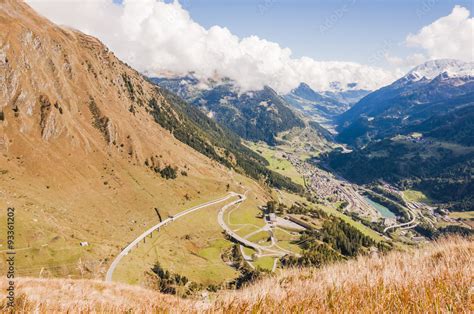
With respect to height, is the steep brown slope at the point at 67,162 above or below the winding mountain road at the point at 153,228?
above

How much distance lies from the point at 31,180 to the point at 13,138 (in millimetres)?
20985

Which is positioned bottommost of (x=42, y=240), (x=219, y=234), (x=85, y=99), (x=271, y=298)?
(x=219, y=234)

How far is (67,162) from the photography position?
134 meters

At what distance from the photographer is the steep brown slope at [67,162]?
92.1 m

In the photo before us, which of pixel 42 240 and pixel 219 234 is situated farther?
pixel 219 234

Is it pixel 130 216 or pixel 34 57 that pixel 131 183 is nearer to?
pixel 130 216

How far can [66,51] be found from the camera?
7106 inches

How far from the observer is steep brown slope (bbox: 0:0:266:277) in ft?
302

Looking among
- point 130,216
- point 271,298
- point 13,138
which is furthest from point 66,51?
point 271,298

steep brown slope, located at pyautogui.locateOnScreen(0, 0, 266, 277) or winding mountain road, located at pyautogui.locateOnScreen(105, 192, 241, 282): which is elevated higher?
steep brown slope, located at pyautogui.locateOnScreen(0, 0, 266, 277)

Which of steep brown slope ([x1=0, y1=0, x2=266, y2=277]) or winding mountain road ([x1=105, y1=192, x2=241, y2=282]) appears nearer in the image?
winding mountain road ([x1=105, y1=192, x2=241, y2=282])

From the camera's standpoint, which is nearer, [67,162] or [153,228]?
[153,228]

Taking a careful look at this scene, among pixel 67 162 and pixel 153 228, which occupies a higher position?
pixel 67 162

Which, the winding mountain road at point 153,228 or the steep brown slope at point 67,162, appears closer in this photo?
the winding mountain road at point 153,228
